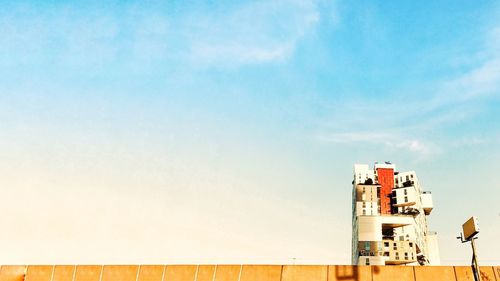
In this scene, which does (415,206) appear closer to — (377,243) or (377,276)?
(377,243)

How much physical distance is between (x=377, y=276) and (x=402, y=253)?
268 feet

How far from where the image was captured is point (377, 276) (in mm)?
10312

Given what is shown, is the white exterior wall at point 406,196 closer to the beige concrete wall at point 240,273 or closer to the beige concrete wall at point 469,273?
the beige concrete wall at point 469,273

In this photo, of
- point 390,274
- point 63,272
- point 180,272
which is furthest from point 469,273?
point 63,272

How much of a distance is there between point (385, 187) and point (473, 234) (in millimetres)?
91370

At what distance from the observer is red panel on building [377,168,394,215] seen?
3718 inches

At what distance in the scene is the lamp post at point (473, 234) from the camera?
31.8 ft

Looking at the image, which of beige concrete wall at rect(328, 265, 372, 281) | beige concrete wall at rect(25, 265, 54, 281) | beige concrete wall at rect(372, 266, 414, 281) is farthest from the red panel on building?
beige concrete wall at rect(25, 265, 54, 281)

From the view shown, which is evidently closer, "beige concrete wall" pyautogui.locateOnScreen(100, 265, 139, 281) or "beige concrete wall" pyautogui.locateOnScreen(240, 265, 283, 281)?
"beige concrete wall" pyautogui.locateOnScreen(240, 265, 283, 281)

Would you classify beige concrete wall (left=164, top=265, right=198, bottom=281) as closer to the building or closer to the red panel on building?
the building

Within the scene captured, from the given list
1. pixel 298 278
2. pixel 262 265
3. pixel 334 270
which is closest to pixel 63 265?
pixel 262 265

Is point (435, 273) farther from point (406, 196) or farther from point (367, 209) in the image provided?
point (406, 196)

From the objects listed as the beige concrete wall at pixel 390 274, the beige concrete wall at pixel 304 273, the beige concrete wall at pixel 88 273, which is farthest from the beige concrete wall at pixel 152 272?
the beige concrete wall at pixel 390 274

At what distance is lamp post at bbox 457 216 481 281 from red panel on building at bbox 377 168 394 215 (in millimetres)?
88458
